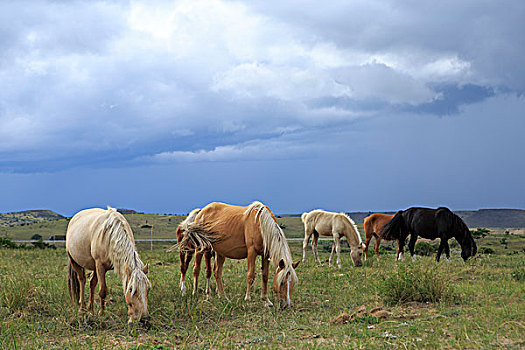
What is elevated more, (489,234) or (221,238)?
(221,238)

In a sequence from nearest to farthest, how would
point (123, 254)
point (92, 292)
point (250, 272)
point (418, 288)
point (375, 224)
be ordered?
point (123, 254)
point (92, 292)
point (418, 288)
point (250, 272)
point (375, 224)

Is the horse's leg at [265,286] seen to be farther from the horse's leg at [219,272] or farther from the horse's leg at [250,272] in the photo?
the horse's leg at [219,272]

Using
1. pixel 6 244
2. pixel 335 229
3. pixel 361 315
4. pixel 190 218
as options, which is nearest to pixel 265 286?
pixel 361 315

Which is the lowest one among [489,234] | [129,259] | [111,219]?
[489,234]

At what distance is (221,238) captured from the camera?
32.4ft

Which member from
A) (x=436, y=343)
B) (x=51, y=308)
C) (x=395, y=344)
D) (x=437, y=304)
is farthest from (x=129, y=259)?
(x=437, y=304)

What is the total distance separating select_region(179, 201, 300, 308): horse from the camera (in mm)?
8695

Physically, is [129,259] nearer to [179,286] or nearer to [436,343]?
[179,286]

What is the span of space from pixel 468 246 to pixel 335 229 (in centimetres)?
510

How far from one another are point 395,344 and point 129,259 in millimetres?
4544

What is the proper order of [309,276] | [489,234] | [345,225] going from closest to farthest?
[309,276], [345,225], [489,234]

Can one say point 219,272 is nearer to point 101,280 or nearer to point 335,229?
point 101,280

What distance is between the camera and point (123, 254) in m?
7.43

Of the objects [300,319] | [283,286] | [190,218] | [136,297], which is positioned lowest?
[300,319]
